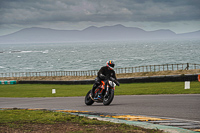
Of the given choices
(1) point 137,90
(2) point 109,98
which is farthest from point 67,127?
(1) point 137,90

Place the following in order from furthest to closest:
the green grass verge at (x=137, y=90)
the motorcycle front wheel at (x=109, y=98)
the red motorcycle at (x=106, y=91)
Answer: the green grass verge at (x=137, y=90) → the motorcycle front wheel at (x=109, y=98) → the red motorcycle at (x=106, y=91)

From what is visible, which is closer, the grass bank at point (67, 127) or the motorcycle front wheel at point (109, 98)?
the grass bank at point (67, 127)

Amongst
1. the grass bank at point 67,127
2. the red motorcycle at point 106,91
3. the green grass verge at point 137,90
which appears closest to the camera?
the grass bank at point 67,127

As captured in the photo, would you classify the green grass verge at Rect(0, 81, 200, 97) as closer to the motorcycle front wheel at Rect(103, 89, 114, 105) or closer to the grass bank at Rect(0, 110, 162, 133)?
the motorcycle front wheel at Rect(103, 89, 114, 105)

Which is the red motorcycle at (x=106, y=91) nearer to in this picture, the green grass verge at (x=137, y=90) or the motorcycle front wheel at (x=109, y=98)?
the motorcycle front wheel at (x=109, y=98)

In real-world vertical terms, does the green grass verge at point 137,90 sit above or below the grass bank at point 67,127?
below

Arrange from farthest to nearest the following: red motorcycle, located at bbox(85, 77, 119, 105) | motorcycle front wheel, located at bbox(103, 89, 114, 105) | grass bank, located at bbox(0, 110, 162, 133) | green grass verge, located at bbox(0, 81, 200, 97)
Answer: green grass verge, located at bbox(0, 81, 200, 97)
motorcycle front wheel, located at bbox(103, 89, 114, 105)
red motorcycle, located at bbox(85, 77, 119, 105)
grass bank, located at bbox(0, 110, 162, 133)

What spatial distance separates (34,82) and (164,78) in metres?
21.9

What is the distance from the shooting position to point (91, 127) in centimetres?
766

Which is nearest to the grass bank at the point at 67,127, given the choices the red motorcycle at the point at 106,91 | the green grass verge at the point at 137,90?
the red motorcycle at the point at 106,91

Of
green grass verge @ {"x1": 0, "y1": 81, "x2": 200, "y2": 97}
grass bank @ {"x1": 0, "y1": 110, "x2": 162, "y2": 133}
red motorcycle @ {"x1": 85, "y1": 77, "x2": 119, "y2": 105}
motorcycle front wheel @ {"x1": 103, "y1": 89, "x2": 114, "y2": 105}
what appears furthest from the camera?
green grass verge @ {"x1": 0, "y1": 81, "x2": 200, "y2": 97}

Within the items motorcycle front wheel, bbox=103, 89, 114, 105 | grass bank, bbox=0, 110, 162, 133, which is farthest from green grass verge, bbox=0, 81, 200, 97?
grass bank, bbox=0, 110, 162, 133

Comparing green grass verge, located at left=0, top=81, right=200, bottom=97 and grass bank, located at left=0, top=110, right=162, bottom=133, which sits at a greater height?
grass bank, located at left=0, top=110, right=162, bottom=133

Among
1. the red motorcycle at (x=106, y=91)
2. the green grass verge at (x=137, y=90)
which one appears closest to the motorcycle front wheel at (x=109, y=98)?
the red motorcycle at (x=106, y=91)
